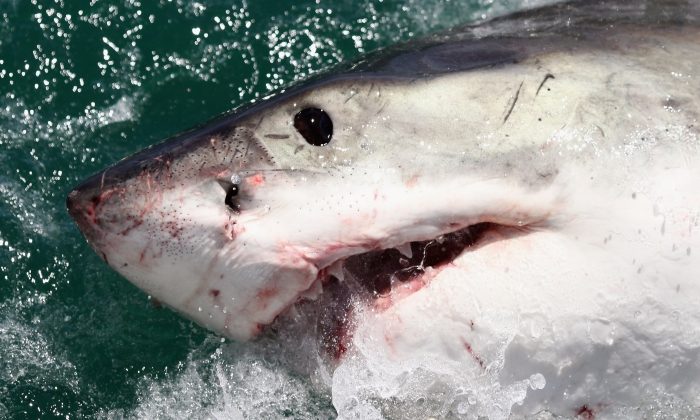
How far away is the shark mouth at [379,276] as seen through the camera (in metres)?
1.67

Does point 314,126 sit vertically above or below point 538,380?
above

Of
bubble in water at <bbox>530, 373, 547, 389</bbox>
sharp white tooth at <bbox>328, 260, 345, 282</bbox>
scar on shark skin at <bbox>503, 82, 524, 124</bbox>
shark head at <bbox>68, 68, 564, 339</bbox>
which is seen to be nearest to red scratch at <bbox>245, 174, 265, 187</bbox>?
shark head at <bbox>68, 68, 564, 339</bbox>

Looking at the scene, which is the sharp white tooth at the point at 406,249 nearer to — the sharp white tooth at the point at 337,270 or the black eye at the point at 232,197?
the sharp white tooth at the point at 337,270

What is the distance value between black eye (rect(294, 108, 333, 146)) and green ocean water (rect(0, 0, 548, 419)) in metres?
0.54

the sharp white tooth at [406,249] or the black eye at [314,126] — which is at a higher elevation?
the black eye at [314,126]

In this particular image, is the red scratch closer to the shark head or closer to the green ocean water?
the shark head

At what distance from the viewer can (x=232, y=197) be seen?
64.2 inches

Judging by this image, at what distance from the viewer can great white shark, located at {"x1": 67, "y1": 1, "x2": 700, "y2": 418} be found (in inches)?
63.7

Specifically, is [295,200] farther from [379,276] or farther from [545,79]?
[545,79]

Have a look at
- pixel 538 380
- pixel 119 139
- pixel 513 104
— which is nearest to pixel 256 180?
pixel 513 104

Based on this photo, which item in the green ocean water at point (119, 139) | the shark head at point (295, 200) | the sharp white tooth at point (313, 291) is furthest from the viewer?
the green ocean water at point (119, 139)

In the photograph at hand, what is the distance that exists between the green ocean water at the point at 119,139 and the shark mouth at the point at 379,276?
0.30 metres

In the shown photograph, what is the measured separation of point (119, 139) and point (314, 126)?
70.3 inches

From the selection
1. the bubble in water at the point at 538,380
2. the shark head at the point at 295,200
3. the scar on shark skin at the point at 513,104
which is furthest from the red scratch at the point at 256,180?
the bubble in water at the point at 538,380
